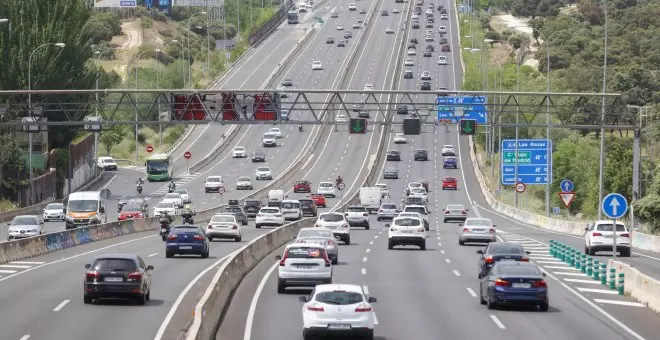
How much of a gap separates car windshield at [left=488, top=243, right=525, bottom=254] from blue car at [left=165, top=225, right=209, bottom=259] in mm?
13324

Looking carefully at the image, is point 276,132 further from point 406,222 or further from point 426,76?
point 406,222

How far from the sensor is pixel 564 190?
227 ft

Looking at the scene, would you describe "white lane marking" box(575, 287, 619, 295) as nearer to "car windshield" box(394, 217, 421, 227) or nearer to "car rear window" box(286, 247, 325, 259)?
"car rear window" box(286, 247, 325, 259)

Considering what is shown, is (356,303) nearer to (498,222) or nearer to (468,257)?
(468,257)

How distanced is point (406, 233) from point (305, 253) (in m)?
21.2

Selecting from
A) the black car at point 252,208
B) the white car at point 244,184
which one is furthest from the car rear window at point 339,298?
the white car at point 244,184

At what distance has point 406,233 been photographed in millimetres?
56656

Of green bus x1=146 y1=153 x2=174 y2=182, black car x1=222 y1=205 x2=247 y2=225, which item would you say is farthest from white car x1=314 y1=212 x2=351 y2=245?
green bus x1=146 y1=153 x2=174 y2=182

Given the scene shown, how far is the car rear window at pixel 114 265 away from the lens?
3152cm

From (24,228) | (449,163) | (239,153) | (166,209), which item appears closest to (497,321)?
(24,228)

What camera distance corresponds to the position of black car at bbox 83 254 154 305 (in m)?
31.5

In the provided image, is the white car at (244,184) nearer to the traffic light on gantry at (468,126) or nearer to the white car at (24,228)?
the traffic light on gantry at (468,126)

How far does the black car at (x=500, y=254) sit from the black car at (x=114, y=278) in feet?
37.8

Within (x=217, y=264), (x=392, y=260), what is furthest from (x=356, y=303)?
(x=392, y=260)
